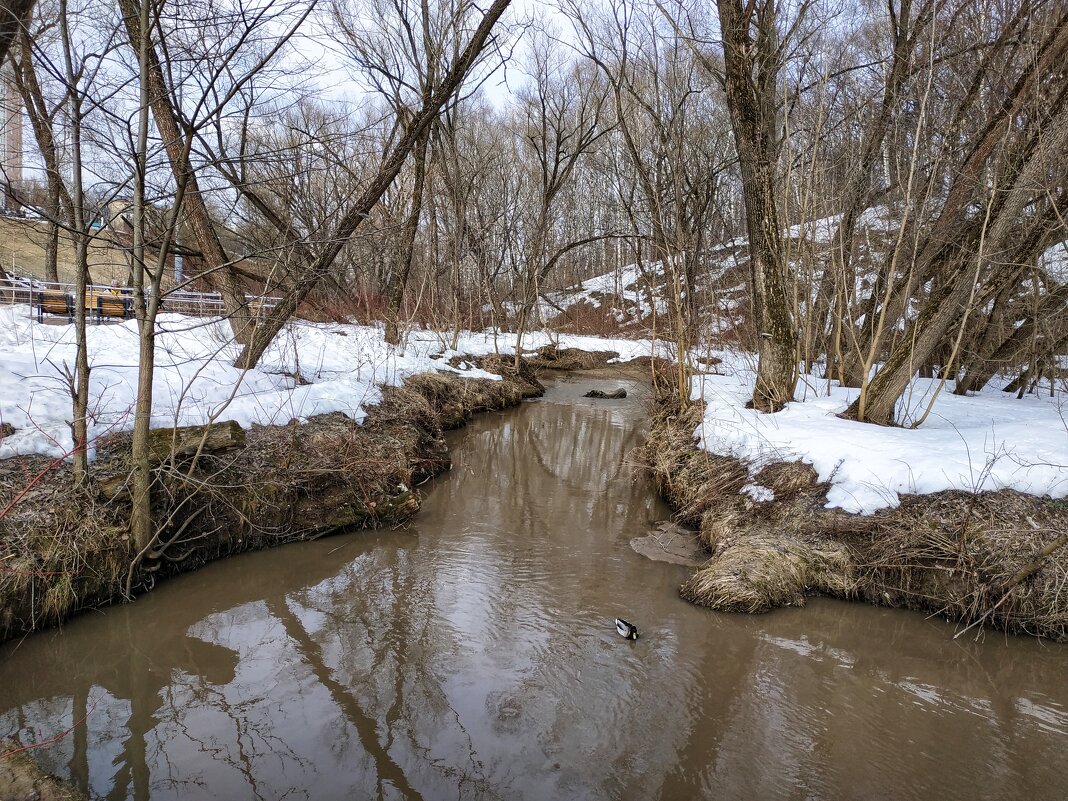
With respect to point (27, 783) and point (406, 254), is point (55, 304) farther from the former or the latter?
point (27, 783)

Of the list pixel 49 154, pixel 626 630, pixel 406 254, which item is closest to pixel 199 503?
pixel 49 154

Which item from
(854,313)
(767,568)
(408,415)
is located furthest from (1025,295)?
(408,415)

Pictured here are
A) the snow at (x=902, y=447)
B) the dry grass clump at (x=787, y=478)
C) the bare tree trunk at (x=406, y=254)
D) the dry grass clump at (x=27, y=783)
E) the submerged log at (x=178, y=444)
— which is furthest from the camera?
the bare tree trunk at (x=406, y=254)

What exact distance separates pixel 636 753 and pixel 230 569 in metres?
4.26

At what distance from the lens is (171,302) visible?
17.8m

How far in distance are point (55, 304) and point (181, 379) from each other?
9.29 meters

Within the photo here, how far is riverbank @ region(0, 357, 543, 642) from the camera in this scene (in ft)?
14.6

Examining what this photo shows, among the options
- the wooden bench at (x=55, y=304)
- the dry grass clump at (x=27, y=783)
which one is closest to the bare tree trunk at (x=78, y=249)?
the dry grass clump at (x=27, y=783)

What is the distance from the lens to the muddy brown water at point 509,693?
345 centimetres

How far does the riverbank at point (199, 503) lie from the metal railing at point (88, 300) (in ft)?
15.9

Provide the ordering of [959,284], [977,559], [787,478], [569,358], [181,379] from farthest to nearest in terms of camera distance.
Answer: [569,358], [959,284], [181,379], [787,478], [977,559]

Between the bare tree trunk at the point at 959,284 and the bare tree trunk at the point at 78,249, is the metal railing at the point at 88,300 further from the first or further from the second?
the bare tree trunk at the point at 959,284

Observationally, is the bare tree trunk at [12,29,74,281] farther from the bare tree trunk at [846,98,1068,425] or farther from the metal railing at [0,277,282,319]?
the bare tree trunk at [846,98,1068,425]

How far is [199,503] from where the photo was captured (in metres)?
5.75
